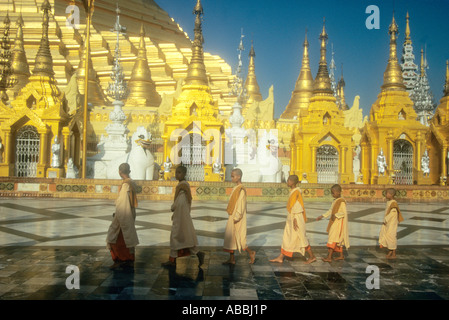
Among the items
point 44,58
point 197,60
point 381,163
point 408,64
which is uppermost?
point 408,64

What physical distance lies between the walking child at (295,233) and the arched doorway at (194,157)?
12019 millimetres

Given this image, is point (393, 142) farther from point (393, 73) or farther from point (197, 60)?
point (197, 60)

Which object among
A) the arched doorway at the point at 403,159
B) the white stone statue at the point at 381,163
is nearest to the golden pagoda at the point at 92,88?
the white stone statue at the point at 381,163

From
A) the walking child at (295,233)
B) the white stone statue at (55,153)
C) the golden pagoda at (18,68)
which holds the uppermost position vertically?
the golden pagoda at (18,68)

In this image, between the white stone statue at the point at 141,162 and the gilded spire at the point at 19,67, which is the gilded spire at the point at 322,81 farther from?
the gilded spire at the point at 19,67

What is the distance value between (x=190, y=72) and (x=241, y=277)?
1737 cm

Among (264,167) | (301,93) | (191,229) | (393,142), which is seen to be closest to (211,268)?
(191,229)

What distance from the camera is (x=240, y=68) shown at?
3200cm

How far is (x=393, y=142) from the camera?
19438mm

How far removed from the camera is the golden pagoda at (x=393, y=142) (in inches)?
747

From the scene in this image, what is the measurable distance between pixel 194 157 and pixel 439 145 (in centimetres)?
1171

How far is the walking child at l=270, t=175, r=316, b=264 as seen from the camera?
18.5ft
